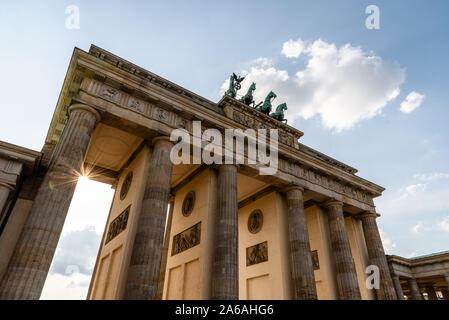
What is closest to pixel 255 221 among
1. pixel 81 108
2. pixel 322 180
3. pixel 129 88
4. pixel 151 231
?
pixel 322 180

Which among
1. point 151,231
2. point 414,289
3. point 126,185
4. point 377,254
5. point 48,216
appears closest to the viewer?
point 48,216

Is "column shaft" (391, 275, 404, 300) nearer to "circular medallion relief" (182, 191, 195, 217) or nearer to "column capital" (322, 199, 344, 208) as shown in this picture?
"column capital" (322, 199, 344, 208)

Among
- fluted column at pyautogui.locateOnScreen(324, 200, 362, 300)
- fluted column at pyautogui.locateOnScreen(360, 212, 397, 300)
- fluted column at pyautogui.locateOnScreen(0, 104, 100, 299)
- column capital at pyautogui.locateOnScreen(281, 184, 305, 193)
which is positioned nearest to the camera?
fluted column at pyautogui.locateOnScreen(0, 104, 100, 299)

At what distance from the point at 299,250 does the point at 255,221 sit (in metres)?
4.72

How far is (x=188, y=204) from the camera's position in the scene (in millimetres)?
18891

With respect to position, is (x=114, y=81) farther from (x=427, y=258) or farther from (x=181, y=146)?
(x=427, y=258)

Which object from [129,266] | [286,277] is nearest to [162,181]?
[129,266]

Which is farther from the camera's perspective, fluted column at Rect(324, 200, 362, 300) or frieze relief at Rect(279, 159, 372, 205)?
frieze relief at Rect(279, 159, 372, 205)

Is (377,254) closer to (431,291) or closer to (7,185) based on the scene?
(431,291)

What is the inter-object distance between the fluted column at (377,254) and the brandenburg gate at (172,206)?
8cm

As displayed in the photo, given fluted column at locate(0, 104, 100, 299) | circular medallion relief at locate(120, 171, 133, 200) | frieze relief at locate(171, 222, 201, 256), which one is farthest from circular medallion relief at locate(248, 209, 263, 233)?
fluted column at locate(0, 104, 100, 299)

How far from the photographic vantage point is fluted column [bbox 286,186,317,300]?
16.5m

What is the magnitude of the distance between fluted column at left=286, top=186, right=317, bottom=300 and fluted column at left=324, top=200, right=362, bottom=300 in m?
3.50

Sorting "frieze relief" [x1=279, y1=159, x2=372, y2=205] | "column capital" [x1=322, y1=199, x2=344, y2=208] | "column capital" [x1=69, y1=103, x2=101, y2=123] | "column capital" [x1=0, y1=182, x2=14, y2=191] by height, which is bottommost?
"column capital" [x1=0, y1=182, x2=14, y2=191]
